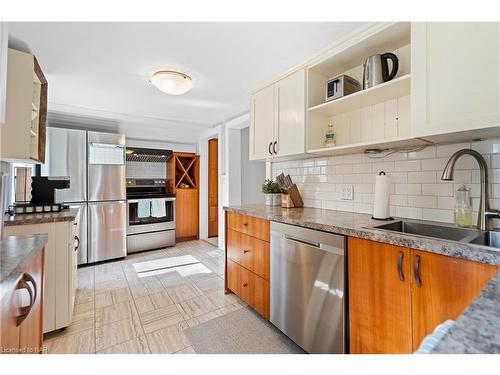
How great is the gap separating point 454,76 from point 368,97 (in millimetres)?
544

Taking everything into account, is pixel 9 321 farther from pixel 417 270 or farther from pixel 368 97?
pixel 368 97

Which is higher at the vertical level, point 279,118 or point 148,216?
point 279,118

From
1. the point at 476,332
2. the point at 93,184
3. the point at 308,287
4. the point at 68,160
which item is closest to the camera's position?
the point at 476,332

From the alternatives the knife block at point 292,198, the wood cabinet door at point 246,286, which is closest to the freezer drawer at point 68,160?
the wood cabinet door at point 246,286

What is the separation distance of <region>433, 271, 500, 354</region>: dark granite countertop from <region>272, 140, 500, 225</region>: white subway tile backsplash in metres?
1.13

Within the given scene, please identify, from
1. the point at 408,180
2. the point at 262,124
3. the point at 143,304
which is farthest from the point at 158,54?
the point at 143,304

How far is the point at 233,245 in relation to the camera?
7.30 feet

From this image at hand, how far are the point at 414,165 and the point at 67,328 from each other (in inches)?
112

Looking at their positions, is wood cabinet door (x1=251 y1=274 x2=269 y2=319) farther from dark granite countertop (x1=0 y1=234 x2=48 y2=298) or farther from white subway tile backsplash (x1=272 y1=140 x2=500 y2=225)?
dark granite countertop (x1=0 y1=234 x2=48 y2=298)

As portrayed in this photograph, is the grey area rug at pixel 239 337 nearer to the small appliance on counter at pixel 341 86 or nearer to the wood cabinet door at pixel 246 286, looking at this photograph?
the wood cabinet door at pixel 246 286

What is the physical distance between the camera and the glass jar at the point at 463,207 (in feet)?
4.15

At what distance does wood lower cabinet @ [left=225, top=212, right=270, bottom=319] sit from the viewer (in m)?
1.82

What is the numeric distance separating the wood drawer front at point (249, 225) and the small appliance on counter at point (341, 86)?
3.63 ft
